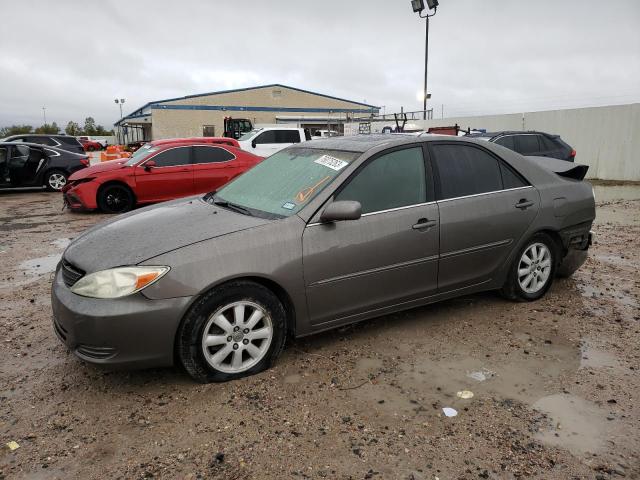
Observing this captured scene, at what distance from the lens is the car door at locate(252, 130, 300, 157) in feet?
56.1

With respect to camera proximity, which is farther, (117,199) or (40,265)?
(117,199)

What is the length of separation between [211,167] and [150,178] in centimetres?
124

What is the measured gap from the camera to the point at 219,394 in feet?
10.1

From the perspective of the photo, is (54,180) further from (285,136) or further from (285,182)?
(285,182)

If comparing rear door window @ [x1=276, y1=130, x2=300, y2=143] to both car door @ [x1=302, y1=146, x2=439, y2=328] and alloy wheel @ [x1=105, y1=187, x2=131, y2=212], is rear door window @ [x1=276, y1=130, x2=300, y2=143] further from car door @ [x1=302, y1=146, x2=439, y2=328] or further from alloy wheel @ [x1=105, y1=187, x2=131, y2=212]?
car door @ [x1=302, y1=146, x2=439, y2=328]

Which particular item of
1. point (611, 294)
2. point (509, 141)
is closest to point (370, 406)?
point (611, 294)

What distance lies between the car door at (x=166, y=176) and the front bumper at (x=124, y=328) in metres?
7.38

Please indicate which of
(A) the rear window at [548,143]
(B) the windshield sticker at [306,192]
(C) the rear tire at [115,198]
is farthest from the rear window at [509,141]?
(B) the windshield sticker at [306,192]

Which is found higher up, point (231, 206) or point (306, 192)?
point (306, 192)

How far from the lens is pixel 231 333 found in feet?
10.3

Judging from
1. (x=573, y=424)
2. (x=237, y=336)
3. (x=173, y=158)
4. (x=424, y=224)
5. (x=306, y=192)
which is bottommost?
(x=573, y=424)

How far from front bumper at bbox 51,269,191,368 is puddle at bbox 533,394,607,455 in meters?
2.15

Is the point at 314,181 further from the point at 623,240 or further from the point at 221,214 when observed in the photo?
the point at 623,240

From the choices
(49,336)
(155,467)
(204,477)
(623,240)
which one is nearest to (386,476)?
(204,477)
